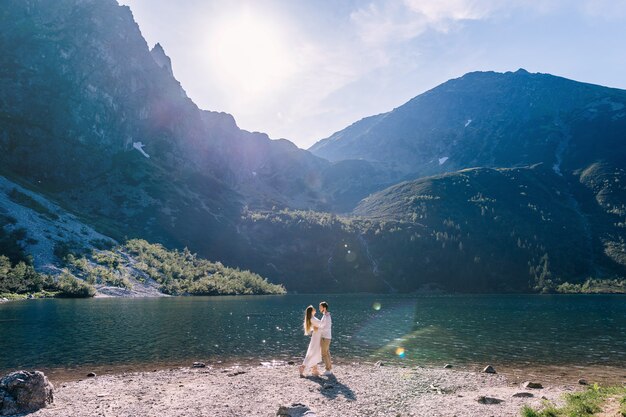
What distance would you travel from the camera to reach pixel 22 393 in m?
19.5

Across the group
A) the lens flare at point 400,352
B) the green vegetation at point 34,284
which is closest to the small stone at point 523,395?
the lens flare at point 400,352

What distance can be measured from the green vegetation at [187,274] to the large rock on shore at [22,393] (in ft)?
449

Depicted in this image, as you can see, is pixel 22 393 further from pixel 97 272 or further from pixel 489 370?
pixel 97 272

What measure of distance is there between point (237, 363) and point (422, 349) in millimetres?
Answer: 19775

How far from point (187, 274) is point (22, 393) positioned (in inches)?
6243

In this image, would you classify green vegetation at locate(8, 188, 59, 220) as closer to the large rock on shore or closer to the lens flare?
the lens flare

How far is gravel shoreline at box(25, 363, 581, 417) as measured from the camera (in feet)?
64.6

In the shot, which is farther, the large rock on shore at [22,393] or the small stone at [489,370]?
the small stone at [489,370]

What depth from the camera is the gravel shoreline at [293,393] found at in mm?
19703

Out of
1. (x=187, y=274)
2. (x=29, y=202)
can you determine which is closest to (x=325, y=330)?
(x=187, y=274)

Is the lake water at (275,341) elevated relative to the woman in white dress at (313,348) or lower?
lower

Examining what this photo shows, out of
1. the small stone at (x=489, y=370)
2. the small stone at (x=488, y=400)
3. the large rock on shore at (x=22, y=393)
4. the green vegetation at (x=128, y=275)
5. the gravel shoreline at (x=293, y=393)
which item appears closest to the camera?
the large rock on shore at (x=22, y=393)

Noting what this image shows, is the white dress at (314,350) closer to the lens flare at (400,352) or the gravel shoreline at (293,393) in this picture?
the gravel shoreline at (293,393)

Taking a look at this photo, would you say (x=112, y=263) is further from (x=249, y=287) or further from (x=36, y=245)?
(x=249, y=287)
